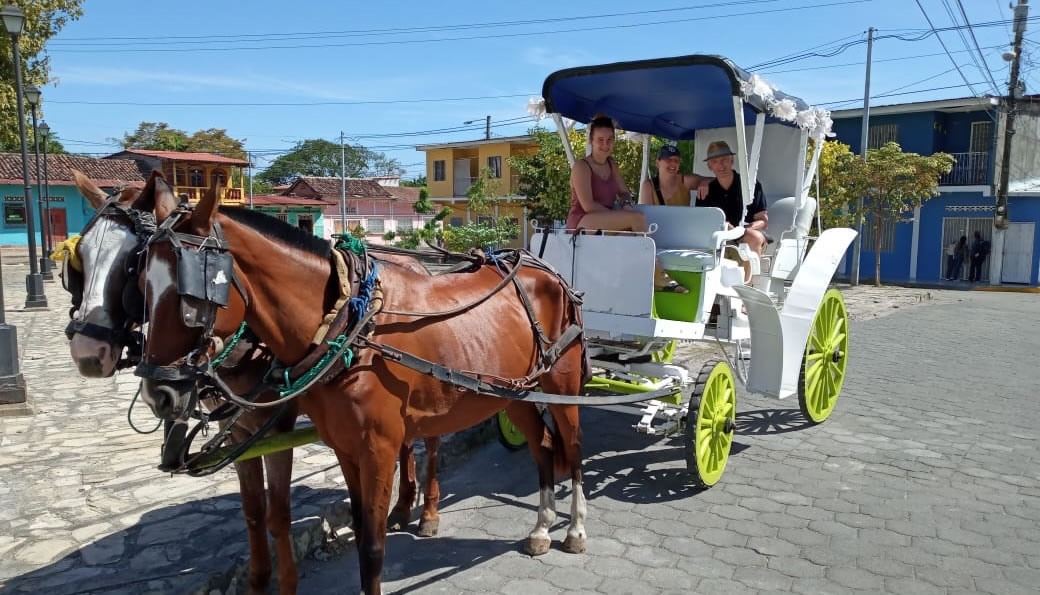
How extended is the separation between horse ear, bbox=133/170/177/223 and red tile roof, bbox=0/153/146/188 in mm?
36707

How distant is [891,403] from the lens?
7.61 m

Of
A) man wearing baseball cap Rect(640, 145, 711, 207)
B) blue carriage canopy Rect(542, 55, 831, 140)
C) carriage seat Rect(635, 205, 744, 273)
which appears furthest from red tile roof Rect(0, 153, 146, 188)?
carriage seat Rect(635, 205, 744, 273)

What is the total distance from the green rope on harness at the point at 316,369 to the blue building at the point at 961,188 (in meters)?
26.7

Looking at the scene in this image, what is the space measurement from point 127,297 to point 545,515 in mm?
2682

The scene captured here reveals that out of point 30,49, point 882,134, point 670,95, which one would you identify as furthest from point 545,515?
point 882,134

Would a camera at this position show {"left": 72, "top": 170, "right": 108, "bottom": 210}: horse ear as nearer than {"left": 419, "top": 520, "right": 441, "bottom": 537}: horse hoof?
Yes

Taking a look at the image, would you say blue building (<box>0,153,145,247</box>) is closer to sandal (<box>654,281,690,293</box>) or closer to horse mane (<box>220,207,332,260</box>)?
sandal (<box>654,281,690,293</box>)

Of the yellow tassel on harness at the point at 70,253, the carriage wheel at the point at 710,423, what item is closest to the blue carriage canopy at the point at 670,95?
the carriage wheel at the point at 710,423

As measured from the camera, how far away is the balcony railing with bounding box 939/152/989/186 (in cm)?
2498

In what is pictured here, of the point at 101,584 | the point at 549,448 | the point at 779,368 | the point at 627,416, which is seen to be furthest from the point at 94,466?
the point at 779,368

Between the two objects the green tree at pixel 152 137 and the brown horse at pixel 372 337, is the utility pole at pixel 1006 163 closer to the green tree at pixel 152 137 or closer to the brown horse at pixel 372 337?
the brown horse at pixel 372 337

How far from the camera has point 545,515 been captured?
4238mm

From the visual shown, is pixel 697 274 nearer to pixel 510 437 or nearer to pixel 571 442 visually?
pixel 571 442

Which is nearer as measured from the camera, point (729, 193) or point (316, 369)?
point (316, 369)
